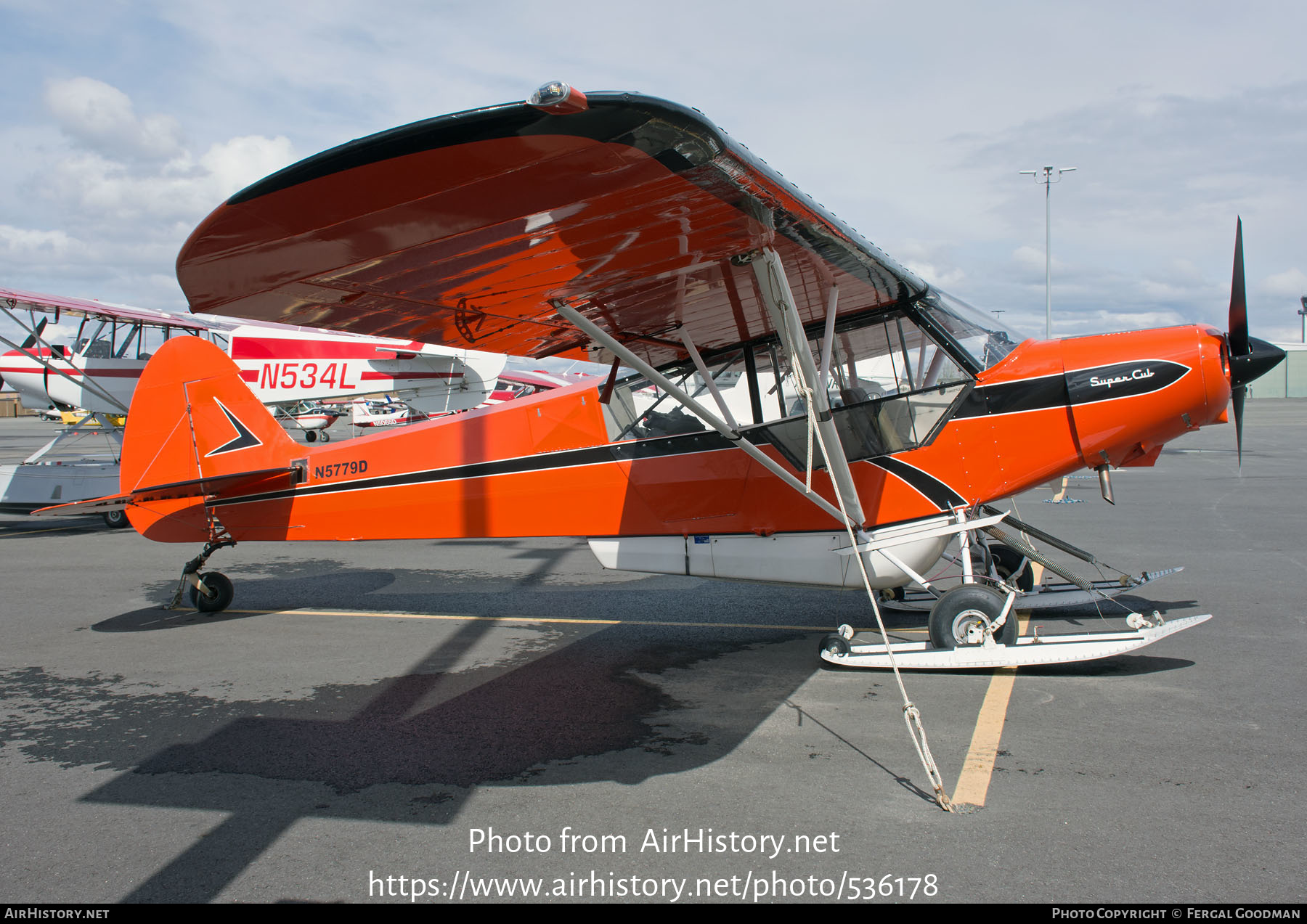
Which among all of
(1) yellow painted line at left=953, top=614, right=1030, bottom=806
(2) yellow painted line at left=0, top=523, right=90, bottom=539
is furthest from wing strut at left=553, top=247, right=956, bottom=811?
(2) yellow painted line at left=0, top=523, right=90, bottom=539

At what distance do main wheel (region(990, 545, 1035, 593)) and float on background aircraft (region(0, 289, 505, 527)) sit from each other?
656 cm

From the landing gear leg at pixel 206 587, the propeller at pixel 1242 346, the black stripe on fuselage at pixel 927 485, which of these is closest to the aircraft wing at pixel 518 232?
the black stripe on fuselage at pixel 927 485

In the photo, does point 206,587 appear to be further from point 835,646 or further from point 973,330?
point 973,330

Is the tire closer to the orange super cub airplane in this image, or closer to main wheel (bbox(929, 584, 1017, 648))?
the orange super cub airplane

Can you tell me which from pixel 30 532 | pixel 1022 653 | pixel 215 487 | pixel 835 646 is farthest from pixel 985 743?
pixel 30 532

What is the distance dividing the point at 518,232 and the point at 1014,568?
5.08 m

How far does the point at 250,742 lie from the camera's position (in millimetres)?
4207

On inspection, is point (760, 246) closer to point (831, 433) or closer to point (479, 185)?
point (831, 433)

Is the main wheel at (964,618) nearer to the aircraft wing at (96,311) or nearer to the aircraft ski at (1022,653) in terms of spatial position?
the aircraft ski at (1022,653)

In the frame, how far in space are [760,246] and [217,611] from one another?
583 cm

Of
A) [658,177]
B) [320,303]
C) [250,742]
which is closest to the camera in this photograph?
[658,177]

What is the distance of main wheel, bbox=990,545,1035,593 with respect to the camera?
6559 millimetres

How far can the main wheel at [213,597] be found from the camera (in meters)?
7.26

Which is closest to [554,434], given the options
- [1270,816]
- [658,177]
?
[658,177]
